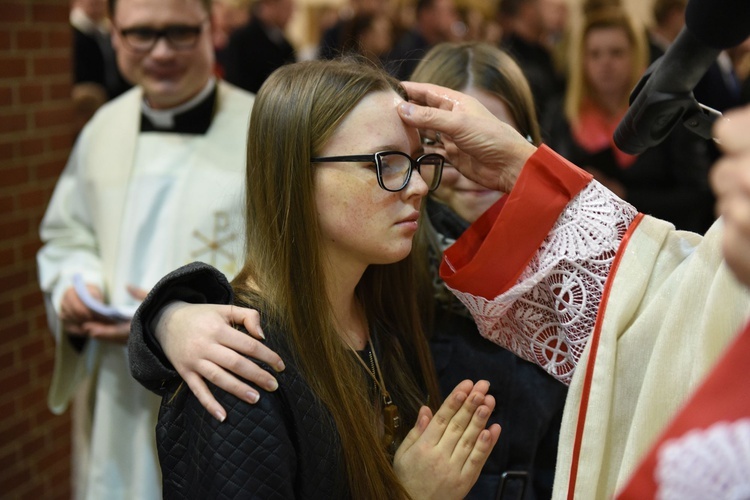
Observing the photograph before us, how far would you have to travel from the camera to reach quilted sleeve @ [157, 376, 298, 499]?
1278 mm

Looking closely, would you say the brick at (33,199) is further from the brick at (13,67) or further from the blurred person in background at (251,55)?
the blurred person in background at (251,55)

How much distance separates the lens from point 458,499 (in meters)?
1.48

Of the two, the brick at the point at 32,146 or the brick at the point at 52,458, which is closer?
the brick at the point at 32,146

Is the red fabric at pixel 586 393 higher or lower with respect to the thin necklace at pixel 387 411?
higher

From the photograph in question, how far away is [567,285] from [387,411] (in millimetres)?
394

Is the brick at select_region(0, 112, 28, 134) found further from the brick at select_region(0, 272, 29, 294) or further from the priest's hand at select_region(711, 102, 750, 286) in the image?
the priest's hand at select_region(711, 102, 750, 286)

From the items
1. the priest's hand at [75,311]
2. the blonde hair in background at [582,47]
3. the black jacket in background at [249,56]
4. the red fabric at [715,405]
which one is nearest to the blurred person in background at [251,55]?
the black jacket in background at [249,56]

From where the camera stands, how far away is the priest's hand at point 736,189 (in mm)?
729

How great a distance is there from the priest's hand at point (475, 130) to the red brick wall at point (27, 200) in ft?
5.72

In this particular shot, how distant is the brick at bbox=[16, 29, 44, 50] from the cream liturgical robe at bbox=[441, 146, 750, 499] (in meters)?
1.90

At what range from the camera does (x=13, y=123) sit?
9.22ft

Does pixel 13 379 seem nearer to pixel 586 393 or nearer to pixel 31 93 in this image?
pixel 31 93

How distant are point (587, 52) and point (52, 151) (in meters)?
2.34

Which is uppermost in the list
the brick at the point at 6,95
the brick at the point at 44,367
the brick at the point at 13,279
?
the brick at the point at 6,95
